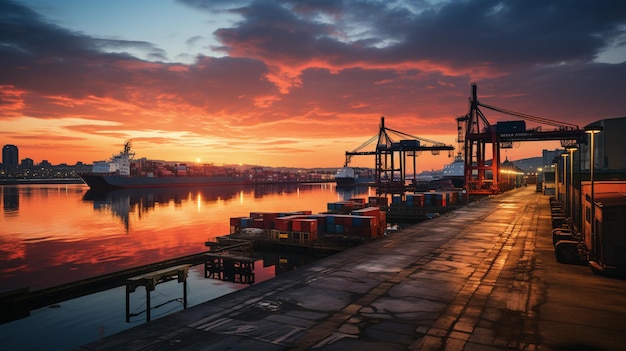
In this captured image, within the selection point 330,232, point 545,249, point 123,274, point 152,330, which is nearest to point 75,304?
point 123,274

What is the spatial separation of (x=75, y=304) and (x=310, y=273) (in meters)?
19.0

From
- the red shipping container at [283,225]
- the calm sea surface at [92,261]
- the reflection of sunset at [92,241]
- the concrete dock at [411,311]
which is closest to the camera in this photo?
the concrete dock at [411,311]

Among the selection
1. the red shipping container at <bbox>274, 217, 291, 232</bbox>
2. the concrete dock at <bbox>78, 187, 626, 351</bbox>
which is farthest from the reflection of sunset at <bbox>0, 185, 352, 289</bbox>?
the concrete dock at <bbox>78, 187, 626, 351</bbox>

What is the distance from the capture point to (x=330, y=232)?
44719 mm

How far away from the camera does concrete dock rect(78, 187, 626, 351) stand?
12273 millimetres

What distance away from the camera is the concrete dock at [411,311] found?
12.3 metres

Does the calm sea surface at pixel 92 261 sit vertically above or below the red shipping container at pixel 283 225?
below

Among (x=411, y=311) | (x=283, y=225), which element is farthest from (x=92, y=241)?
(x=411, y=311)

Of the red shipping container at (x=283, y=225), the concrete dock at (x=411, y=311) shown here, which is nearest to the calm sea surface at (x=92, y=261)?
the red shipping container at (x=283, y=225)

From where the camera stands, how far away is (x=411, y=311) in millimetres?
14977

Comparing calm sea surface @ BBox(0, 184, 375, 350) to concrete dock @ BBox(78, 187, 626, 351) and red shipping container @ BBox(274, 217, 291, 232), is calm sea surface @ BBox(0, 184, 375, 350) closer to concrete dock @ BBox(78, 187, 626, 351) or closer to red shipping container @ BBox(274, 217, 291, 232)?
red shipping container @ BBox(274, 217, 291, 232)

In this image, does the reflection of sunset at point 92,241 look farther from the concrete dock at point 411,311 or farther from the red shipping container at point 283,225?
the concrete dock at point 411,311

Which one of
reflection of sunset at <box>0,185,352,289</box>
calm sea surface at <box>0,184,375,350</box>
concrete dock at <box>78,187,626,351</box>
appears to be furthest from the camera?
reflection of sunset at <box>0,185,352,289</box>

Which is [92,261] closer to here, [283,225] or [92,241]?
[92,241]
